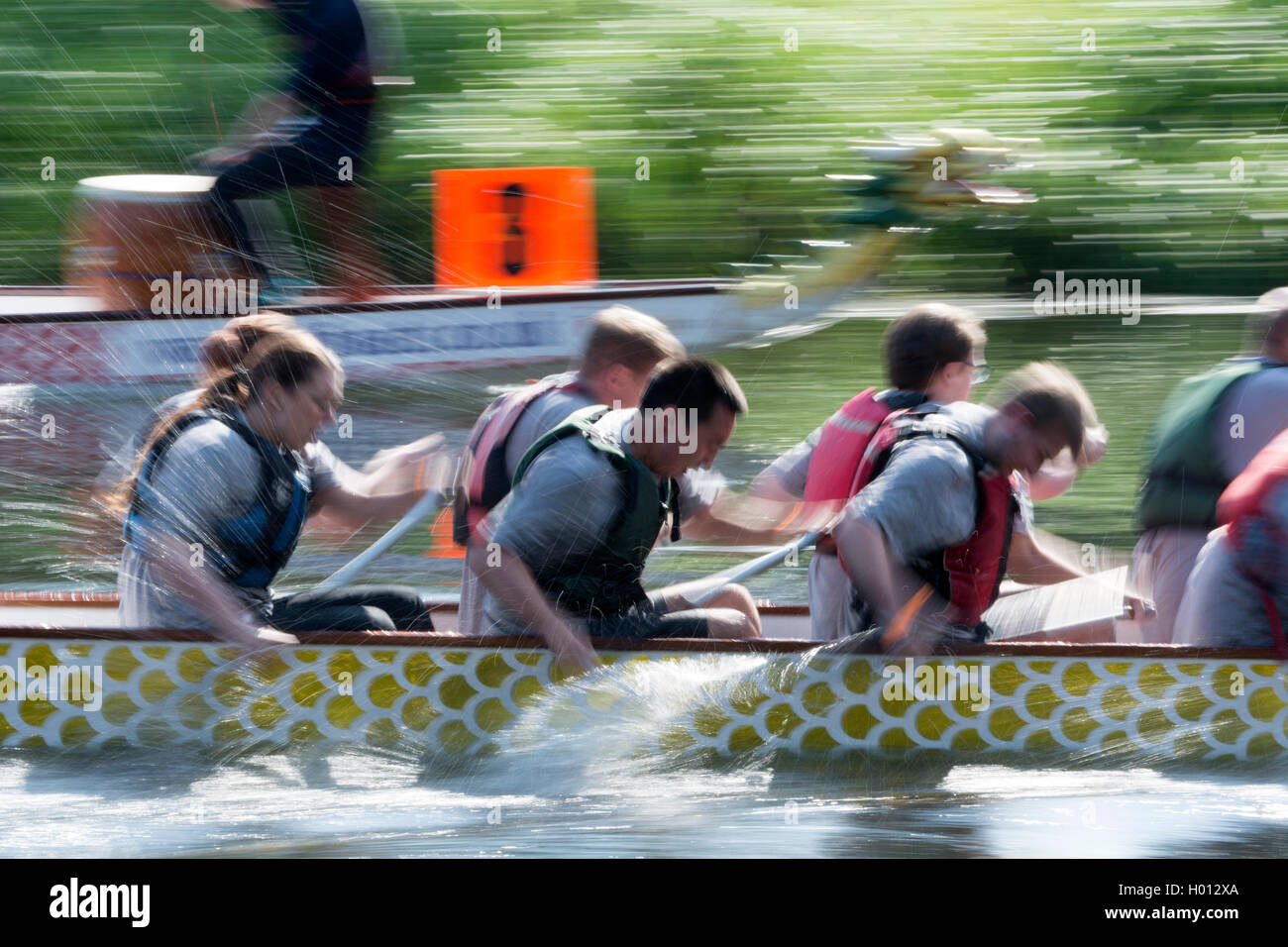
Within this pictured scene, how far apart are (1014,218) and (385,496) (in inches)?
208

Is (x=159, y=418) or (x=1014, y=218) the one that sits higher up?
(x=1014, y=218)

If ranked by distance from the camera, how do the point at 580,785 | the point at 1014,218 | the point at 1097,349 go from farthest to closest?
1. the point at 1014,218
2. the point at 1097,349
3. the point at 580,785

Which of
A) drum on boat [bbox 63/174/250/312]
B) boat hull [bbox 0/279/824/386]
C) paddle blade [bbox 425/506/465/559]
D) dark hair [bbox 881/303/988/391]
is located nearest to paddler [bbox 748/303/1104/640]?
dark hair [bbox 881/303/988/391]

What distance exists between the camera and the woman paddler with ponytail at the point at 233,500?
2293 millimetres

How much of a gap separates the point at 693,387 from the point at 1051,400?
571 millimetres

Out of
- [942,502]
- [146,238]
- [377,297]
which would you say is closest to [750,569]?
[942,502]

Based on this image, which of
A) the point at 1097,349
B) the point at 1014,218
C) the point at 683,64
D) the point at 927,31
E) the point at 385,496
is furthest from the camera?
the point at 927,31

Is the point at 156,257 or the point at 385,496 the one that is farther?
the point at 156,257

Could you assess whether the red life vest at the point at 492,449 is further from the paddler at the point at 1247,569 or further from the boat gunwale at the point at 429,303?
the paddler at the point at 1247,569

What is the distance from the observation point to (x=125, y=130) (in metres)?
7.54

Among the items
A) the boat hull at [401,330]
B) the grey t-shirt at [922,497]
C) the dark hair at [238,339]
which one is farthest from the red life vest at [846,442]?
the boat hull at [401,330]

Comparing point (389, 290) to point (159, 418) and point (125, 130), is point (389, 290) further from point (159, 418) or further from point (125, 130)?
point (125, 130)

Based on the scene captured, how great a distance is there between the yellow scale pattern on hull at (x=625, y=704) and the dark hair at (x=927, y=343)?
49 centimetres

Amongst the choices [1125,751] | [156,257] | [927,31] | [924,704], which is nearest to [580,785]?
[924,704]
